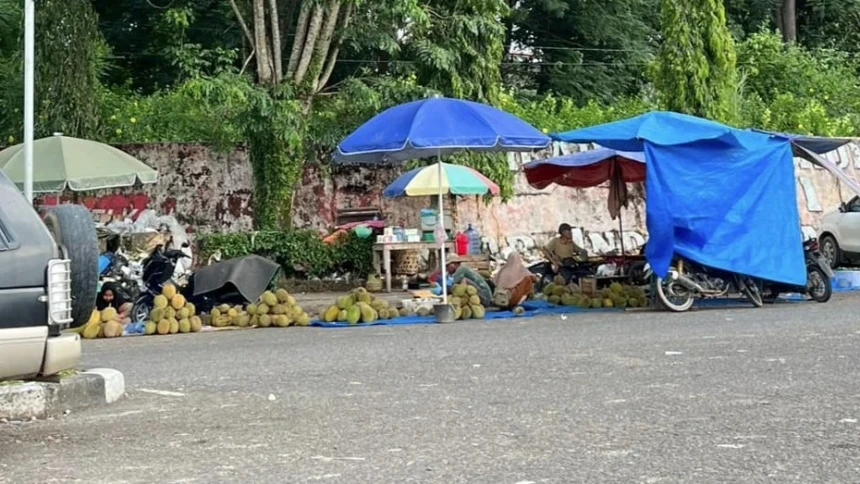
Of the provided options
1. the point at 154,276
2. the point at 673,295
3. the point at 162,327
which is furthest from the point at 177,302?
the point at 673,295

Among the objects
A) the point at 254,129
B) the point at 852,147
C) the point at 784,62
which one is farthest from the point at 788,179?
the point at 784,62

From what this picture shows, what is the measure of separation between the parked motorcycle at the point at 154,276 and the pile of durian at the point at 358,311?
216 cm

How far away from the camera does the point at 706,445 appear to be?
5613 millimetres

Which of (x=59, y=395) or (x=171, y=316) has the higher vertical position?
(x=171, y=316)

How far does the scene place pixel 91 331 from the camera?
12.4 meters

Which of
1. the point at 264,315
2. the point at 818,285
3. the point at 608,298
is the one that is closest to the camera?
the point at 264,315

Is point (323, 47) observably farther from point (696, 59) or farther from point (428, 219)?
point (696, 59)

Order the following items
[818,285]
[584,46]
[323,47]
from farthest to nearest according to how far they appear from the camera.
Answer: [584,46], [323,47], [818,285]

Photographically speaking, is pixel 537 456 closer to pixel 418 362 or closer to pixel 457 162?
pixel 418 362

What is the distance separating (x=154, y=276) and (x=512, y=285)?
188 inches

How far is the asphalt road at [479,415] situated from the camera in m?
5.32

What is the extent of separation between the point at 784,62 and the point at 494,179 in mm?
13537

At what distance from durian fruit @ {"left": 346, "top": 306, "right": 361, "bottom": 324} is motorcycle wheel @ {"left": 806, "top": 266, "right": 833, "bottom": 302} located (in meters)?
6.07

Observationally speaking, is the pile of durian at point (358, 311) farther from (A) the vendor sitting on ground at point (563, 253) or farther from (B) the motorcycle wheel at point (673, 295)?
(B) the motorcycle wheel at point (673, 295)
